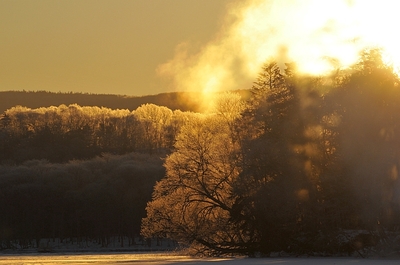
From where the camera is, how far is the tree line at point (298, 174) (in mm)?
58375

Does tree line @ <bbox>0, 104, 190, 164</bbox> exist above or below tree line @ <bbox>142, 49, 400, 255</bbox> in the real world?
above

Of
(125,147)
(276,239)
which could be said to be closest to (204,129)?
(276,239)

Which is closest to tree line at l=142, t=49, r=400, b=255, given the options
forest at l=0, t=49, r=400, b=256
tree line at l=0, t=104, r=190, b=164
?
forest at l=0, t=49, r=400, b=256

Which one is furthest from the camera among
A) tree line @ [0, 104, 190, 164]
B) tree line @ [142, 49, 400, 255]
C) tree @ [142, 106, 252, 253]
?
tree line @ [0, 104, 190, 164]

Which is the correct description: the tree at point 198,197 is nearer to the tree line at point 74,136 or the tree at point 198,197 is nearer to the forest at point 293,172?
the forest at point 293,172

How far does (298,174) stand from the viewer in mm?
61750

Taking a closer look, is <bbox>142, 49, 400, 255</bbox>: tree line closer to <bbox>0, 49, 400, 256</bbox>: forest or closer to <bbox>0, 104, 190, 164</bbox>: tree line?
<bbox>0, 49, 400, 256</bbox>: forest

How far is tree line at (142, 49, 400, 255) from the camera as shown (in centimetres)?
5838

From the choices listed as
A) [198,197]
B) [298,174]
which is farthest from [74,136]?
[298,174]

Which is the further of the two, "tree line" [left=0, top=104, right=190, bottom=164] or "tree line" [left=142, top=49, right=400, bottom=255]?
"tree line" [left=0, top=104, right=190, bottom=164]

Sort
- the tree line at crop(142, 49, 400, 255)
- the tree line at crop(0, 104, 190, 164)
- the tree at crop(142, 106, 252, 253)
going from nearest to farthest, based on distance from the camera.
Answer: the tree line at crop(142, 49, 400, 255), the tree at crop(142, 106, 252, 253), the tree line at crop(0, 104, 190, 164)

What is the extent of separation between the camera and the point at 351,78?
61.7 m

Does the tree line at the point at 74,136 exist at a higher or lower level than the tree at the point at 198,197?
higher

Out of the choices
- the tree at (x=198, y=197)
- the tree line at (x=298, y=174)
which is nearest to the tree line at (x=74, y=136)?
the tree at (x=198, y=197)
